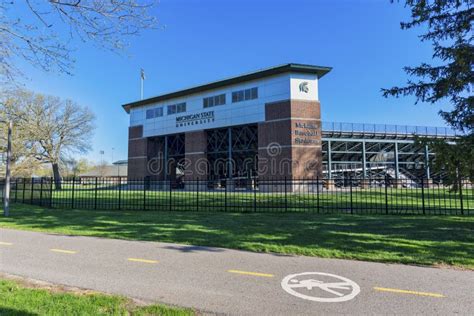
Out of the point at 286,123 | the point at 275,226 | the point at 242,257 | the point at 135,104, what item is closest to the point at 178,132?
the point at 135,104

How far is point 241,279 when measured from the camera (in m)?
5.47

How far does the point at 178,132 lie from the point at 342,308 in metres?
44.2

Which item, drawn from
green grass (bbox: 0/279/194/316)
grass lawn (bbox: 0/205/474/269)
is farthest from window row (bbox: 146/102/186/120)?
green grass (bbox: 0/279/194/316)

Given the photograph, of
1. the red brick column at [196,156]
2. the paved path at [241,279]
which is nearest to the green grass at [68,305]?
the paved path at [241,279]

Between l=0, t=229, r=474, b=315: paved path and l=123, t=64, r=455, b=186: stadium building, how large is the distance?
25.7 m

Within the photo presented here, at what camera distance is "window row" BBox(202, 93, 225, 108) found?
140ft

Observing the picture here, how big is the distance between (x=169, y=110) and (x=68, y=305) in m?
45.7

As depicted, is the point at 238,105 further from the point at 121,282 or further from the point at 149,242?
the point at 121,282

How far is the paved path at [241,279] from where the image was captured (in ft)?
14.4

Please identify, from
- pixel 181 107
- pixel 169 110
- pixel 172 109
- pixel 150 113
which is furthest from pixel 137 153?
pixel 181 107

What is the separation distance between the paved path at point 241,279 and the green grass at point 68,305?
1.23 feet

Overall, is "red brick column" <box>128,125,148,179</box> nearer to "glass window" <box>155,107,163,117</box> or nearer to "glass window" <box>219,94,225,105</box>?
"glass window" <box>155,107,163,117</box>

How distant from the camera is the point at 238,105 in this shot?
41125mm

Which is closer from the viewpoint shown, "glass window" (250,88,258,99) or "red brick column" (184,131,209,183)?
"glass window" (250,88,258,99)
